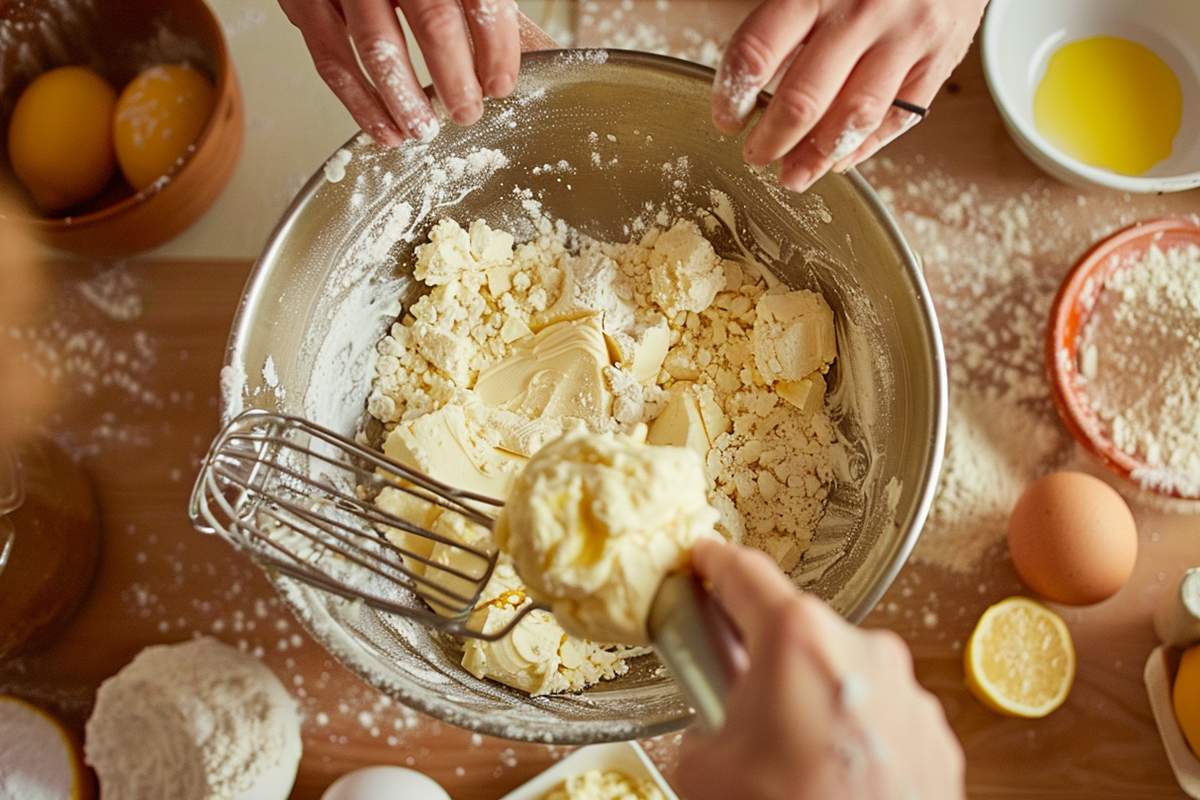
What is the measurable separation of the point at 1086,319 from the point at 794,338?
46cm

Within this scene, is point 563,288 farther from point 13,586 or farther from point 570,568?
point 13,586

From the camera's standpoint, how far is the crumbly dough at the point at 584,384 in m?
1.04

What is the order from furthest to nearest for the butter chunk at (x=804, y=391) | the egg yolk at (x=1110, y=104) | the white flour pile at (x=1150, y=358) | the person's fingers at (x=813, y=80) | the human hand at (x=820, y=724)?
1. the egg yolk at (x=1110, y=104)
2. the white flour pile at (x=1150, y=358)
3. the butter chunk at (x=804, y=391)
4. the person's fingers at (x=813, y=80)
5. the human hand at (x=820, y=724)

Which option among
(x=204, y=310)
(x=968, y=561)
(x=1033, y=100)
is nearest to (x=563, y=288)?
(x=204, y=310)

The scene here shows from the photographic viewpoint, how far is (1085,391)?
1.21 meters

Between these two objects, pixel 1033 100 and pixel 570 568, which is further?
pixel 1033 100

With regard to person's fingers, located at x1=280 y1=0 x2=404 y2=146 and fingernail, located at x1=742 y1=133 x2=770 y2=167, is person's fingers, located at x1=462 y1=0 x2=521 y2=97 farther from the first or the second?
fingernail, located at x1=742 y1=133 x2=770 y2=167

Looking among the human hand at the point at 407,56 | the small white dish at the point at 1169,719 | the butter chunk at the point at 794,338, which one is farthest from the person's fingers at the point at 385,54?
the small white dish at the point at 1169,719

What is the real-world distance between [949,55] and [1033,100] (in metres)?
0.48

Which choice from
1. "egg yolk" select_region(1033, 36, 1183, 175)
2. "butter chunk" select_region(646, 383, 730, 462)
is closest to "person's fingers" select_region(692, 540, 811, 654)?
"butter chunk" select_region(646, 383, 730, 462)

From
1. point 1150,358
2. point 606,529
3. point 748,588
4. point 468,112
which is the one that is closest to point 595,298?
point 468,112

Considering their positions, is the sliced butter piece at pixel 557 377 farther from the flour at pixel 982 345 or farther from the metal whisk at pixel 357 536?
the flour at pixel 982 345

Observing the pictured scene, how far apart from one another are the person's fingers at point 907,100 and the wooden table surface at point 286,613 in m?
0.37

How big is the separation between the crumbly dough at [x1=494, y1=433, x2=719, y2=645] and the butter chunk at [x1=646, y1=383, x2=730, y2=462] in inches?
13.3
